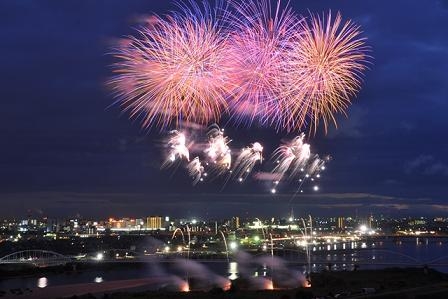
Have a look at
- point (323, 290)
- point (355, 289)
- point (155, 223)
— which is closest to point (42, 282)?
point (323, 290)

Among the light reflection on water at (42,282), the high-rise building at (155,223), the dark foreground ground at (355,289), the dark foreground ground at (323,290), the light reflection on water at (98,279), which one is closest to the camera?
the dark foreground ground at (355,289)

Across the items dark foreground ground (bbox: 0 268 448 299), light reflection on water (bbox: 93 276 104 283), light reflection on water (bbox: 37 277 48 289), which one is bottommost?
light reflection on water (bbox: 37 277 48 289)

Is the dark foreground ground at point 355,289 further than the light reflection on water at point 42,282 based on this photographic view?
No

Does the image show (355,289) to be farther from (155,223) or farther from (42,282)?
(155,223)

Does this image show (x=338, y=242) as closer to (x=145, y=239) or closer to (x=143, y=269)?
(x=145, y=239)

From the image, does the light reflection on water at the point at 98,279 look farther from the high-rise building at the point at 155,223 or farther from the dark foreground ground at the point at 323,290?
the high-rise building at the point at 155,223

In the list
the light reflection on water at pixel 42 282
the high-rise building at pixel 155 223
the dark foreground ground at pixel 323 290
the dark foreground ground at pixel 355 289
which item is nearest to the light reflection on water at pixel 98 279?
Answer: the dark foreground ground at pixel 323 290

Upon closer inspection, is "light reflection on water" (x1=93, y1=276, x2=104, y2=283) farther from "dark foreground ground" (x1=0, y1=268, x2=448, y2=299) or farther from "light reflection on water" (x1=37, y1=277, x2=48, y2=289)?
"light reflection on water" (x1=37, y1=277, x2=48, y2=289)

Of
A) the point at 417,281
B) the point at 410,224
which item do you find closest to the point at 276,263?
the point at 417,281

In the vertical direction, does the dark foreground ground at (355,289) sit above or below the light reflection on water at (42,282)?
above

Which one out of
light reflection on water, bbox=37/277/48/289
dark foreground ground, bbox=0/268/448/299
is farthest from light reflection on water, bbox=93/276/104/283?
light reflection on water, bbox=37/277/48/289

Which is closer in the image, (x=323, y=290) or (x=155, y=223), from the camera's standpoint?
(x=323, y=290)
